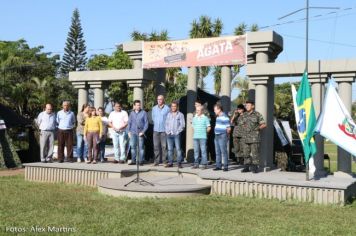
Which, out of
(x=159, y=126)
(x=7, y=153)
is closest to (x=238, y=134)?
A: (x=159, y=126)

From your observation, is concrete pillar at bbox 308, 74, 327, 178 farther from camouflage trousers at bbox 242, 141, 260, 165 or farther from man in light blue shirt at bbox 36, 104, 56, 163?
man in light blue shirt at bbox 36, 104, 56, 163

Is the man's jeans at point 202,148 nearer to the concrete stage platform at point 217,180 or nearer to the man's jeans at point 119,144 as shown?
the concrete stage platform at point 217,180

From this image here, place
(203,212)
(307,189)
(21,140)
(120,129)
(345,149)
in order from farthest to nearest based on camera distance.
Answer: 1. (21,140)
2. (120,129)
3. (345,149)
4. (307,189)
5. (203,212)

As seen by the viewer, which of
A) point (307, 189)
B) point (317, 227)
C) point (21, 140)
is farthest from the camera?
point (21, 140)

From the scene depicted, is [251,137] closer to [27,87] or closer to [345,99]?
[345,99]

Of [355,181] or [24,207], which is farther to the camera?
[355,181]

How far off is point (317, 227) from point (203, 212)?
1.73 m

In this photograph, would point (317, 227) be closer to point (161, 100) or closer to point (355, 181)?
point (355, 181)

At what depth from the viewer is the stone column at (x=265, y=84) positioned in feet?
34.7

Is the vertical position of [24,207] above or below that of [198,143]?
below

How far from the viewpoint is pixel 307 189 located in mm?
8547

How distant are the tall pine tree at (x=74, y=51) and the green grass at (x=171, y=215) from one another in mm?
38917

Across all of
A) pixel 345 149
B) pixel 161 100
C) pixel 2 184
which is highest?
pixel 161 100

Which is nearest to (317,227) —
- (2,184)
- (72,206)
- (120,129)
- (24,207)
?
(72,206)
